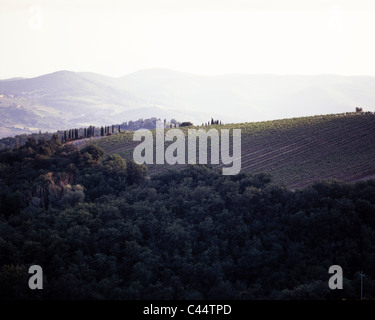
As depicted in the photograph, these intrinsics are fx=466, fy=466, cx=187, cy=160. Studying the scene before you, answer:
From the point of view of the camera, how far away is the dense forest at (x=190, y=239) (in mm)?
24250

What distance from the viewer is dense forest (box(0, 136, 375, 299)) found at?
2425 cm

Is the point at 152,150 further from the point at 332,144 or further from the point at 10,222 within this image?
the point at 10,222

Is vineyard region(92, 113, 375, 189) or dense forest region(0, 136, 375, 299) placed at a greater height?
vineyard region(92, 113, 375, 189)

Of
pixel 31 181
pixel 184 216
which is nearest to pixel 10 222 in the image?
pixel 31 181

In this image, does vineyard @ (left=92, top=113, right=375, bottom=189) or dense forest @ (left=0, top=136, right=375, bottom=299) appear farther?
vineyard @ (left=92, top=113, right=375, bottom=189)

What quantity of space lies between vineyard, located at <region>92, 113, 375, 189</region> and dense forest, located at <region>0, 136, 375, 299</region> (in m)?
6.32

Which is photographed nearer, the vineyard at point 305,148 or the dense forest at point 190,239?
the dense forest at point 190,239

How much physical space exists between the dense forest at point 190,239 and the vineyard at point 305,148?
632 cm

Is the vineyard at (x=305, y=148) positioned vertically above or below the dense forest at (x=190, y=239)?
above

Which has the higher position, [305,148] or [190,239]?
[305,148]

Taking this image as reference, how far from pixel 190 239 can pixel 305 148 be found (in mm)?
25127

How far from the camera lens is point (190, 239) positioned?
28906 mm

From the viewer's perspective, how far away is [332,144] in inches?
1964
